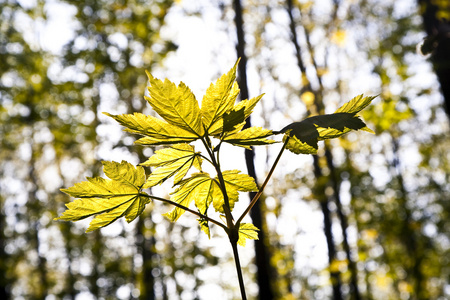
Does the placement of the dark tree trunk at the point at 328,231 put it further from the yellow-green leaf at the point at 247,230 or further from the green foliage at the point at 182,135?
the green foliage at the point at 182,135

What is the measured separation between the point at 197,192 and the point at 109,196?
200 mm

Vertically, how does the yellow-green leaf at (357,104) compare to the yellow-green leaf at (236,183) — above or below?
above

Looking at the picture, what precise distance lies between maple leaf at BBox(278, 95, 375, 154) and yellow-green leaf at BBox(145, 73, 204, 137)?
0.62 ft

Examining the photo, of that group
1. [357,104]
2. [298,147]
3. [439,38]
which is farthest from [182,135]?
[439,38]

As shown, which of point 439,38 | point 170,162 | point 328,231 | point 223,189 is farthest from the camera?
point 328,231

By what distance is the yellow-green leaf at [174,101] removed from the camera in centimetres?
75

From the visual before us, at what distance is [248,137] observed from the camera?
80 centimetres

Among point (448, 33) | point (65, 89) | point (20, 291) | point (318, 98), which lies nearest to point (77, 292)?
point (65, 89)

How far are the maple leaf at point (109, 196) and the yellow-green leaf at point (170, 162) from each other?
1.4 inches

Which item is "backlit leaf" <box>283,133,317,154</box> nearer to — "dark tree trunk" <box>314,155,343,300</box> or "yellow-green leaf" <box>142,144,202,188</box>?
"yellow-green leaf" <box>142,144,202,188</box>

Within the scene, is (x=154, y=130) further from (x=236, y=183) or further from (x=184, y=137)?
(x=236, y=183)

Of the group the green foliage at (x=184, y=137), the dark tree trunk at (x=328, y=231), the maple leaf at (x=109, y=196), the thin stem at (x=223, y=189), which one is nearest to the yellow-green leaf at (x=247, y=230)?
the green foliage at (x=184, y=137)

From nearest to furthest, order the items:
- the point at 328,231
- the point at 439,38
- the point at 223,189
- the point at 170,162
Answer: the point at 223,189 → the point at 170,162 → the point at 439,38 → the point at 328,231

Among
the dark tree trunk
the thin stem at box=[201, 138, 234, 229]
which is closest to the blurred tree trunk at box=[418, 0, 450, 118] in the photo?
the thin stem at box=[201, 138, 234, 229]
